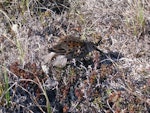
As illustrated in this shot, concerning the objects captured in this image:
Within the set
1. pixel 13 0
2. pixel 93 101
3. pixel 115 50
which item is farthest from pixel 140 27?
pixel 13 0

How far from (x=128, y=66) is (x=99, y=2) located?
107 centimetres

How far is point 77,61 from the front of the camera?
3.47 m

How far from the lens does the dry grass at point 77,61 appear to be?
10.3ft

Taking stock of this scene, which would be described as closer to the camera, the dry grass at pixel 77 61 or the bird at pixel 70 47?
the dry grass at pixel 77 61

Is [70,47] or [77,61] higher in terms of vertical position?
[70,47]

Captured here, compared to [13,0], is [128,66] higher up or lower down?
lower down

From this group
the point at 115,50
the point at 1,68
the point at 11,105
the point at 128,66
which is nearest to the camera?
the point at 11,105

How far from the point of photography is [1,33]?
3836 millimetres

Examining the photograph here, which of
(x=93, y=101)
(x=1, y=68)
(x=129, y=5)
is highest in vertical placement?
(x=129, y=5)

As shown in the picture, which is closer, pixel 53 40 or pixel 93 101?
pixel 93 101

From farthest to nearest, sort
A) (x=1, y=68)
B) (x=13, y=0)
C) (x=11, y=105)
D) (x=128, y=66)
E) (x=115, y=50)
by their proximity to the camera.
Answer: (x=13, y=0), (x=115, y=50), (x=128, y=66), (x=1, y=68), (x=11, y=105)

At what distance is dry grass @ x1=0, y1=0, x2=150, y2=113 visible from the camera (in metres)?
3.14

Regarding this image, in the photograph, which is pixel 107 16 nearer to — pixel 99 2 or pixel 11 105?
pixel 99 2

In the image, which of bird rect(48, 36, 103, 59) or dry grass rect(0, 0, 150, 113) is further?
bird rect(48, 36, 103, 59)
